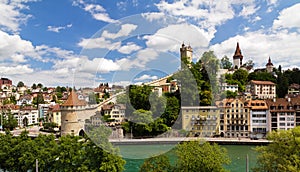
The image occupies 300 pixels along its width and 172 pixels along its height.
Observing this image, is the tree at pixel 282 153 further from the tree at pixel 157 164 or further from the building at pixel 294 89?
the building at pixel 294 89

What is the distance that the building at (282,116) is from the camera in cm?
1393

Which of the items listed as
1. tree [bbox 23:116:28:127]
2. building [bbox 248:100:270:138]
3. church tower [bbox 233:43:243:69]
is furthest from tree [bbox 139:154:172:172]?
church tower [bbox 233:43:243:69]

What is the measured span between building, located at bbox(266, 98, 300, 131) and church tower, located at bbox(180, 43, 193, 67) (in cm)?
1322

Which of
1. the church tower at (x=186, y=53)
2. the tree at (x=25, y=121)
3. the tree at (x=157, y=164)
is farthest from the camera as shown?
the tree at (x=25, y=121)

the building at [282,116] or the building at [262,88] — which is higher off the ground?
the building at [262,88]

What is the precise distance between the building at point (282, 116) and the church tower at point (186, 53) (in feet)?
43.4

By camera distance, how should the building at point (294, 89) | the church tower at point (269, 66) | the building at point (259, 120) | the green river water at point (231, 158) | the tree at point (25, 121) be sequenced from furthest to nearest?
1. the church tower at point (269, 66)
2. the tree at point (25, 121)
3. the building at point (294, 89)
4. the building at point (259, 120)
5. the green river water at point (231, 158)

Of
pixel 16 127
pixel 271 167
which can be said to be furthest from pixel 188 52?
pixel 16 127

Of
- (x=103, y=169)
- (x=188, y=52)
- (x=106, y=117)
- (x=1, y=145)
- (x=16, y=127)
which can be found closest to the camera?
(x=188, y=52)

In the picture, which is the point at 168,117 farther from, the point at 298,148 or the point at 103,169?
the point at 298,148

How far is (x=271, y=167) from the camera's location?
4.93 meters

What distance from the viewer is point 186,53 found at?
1975mm

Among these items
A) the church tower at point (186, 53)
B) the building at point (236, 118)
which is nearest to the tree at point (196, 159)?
the church tower at point (186, 53)

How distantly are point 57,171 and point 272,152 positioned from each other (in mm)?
3580
